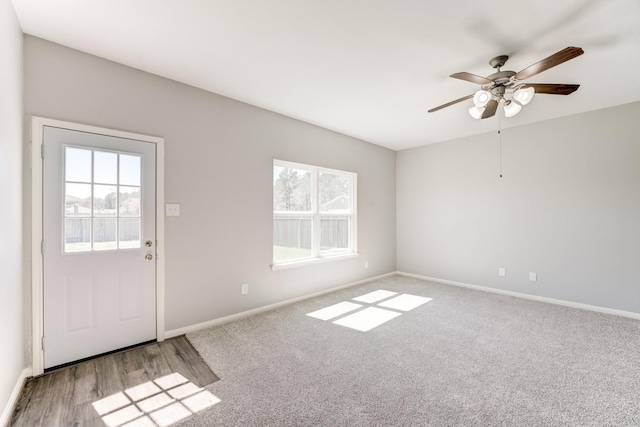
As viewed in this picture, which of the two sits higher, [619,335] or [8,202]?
[8,202]

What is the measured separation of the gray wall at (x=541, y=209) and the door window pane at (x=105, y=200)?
4809 millimetres

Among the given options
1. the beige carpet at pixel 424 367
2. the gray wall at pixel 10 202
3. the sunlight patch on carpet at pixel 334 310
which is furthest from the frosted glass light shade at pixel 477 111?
the gray wall at pixel 10 202

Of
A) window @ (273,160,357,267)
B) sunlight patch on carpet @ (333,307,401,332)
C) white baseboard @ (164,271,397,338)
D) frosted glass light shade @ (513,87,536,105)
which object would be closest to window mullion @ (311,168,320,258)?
window @ (273,160,357,267)

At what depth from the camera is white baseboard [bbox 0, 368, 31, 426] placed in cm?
164

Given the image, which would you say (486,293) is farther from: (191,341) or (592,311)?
(191,341)

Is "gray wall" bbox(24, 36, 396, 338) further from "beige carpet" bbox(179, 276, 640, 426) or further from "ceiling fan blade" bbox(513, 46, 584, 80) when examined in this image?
"ceiling fan blade" bbox(513, 46, 584, 80)

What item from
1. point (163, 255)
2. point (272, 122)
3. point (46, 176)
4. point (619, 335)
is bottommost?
point (619, 335)

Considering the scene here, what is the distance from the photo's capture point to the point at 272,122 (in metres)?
3.69

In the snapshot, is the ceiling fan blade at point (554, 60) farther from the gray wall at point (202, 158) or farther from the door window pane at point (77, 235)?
the door window pane at point (77, 235)

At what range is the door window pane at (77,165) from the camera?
7.56 feet

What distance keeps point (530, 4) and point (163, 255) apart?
3.58 metres

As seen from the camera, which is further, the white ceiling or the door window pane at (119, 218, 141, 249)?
the door window pane at (119, 218, 141, 249)

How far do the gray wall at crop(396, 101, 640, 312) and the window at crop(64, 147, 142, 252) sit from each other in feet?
15.3

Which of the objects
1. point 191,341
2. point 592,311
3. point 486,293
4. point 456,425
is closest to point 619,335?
point 592,311
